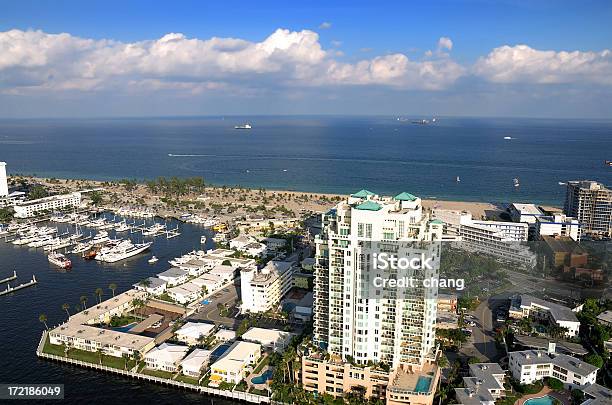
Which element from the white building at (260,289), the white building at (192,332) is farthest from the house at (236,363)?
the white building at (260,289)

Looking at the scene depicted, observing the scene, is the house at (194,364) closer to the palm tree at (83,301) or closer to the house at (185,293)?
the house at (185,293)

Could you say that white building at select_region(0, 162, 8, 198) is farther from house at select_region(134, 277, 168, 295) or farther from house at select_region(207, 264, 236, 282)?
house at select_region(207, 264, 236, 282)

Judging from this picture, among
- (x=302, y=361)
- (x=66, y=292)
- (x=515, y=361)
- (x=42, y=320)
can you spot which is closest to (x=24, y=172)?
(x=66, y=292)

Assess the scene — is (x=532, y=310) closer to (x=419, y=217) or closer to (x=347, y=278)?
(x=419, y=217)

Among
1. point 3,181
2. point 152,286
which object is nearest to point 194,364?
point 152,286

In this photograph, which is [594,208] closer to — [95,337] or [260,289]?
[260,289]
